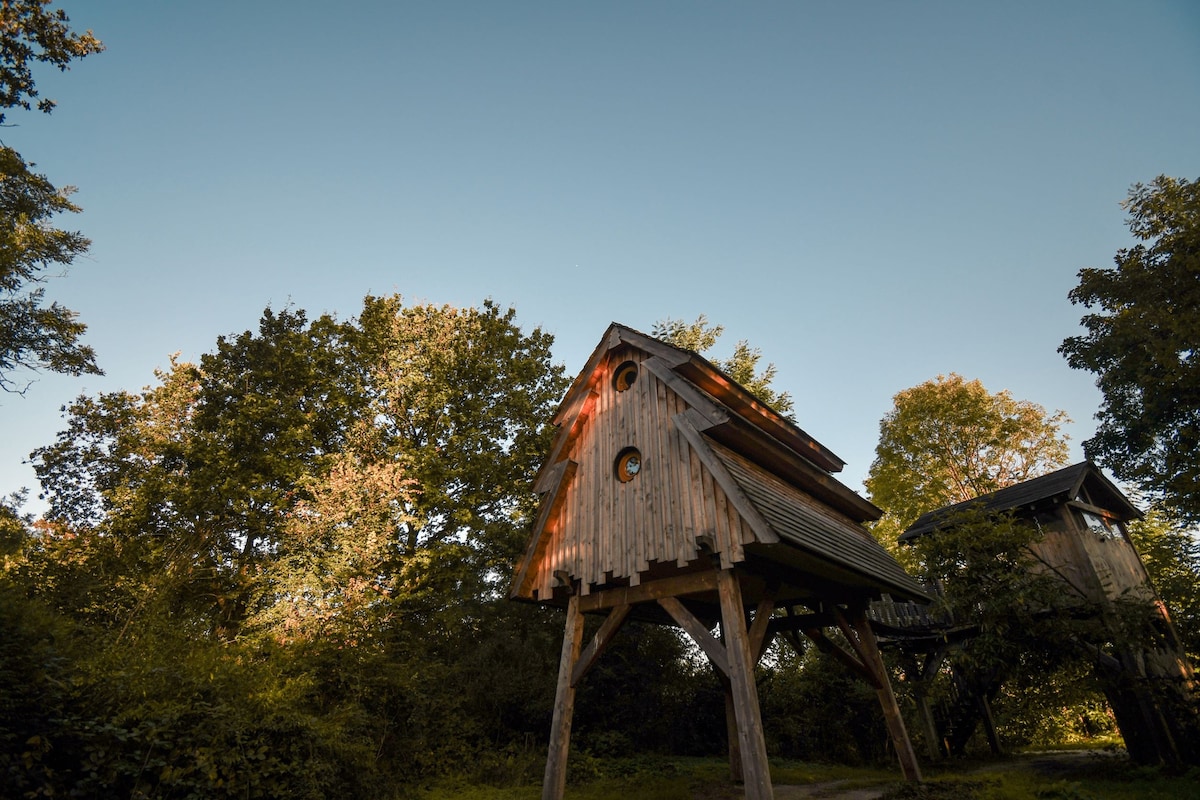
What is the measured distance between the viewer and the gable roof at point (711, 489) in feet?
25.5

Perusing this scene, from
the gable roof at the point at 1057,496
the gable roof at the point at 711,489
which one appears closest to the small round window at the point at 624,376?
the gable roof at the point at 711,489

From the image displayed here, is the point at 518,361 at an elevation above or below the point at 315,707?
above

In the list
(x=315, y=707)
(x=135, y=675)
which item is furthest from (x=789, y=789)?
(x=135, y=675)

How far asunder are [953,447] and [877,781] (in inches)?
770

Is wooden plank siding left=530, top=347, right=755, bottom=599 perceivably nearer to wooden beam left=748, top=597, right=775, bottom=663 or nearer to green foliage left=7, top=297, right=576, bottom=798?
wooden beam left=748, top=597, right=775, bottom=663

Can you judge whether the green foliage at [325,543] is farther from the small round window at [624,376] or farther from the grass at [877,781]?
the small round window at [624,376]

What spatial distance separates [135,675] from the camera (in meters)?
6.68

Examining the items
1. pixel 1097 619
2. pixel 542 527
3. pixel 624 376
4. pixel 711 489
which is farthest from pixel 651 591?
pixel 1097 619

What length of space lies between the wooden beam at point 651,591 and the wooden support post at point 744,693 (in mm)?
305

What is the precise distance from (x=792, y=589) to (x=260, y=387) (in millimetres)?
19624

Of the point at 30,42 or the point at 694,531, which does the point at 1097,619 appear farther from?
Answer: the point at 30,42

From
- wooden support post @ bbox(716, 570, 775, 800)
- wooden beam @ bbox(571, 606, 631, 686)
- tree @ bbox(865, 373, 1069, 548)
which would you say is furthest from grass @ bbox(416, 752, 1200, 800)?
tree @ bbox(865, 373, 1069, 548)

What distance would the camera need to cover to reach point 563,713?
8.62 m

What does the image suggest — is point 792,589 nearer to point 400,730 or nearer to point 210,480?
point 400,730
